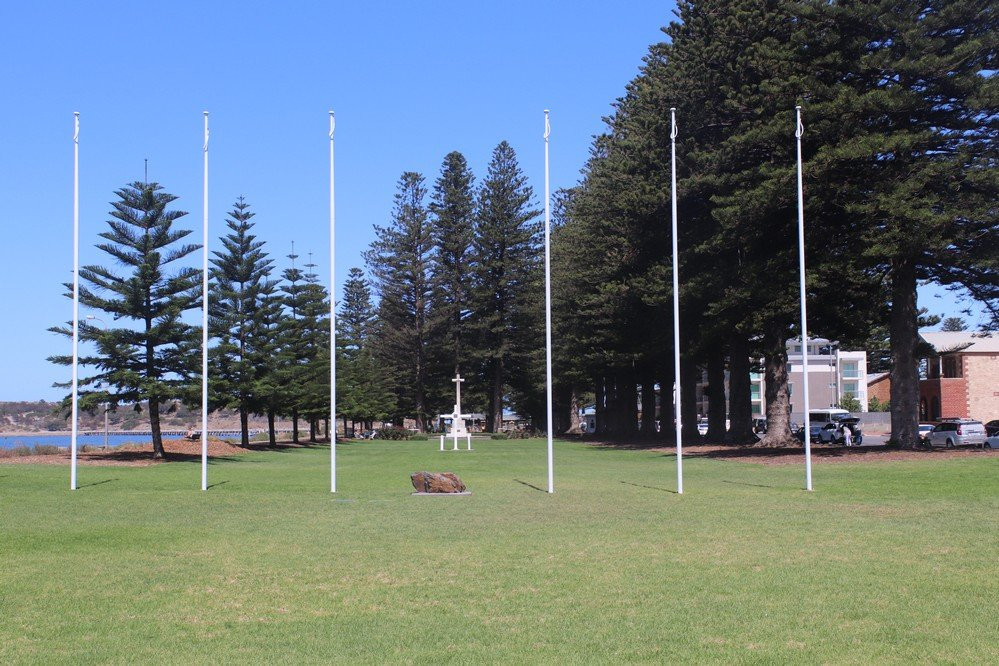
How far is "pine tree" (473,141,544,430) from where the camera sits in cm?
7969

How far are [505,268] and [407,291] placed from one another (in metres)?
8.21

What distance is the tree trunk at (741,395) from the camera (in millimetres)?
46438

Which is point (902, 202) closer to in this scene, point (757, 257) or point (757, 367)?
point (757, 257)

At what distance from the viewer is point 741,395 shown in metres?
48.0

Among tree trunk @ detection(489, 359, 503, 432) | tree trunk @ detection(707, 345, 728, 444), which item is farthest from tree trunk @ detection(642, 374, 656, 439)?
tree trunk @ detection(707, 345, 728, 444)

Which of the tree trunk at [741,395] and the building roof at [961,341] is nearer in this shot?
the tree trunk at [741,395]

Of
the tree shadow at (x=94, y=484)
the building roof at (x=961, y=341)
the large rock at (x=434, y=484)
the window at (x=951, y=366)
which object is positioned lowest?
the tree shadow at (x=94, y=484)

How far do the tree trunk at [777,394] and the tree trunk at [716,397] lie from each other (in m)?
8.92

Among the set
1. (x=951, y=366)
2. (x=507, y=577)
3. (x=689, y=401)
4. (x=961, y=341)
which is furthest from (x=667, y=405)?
(x=507, y=577)

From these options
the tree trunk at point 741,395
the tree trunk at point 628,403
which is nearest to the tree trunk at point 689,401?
the tree trunk at point 741,395

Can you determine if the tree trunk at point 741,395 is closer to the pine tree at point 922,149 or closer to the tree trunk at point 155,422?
the pine tree at point 922,149

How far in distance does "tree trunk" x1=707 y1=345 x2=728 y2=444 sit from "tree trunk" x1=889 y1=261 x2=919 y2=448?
16079 mm

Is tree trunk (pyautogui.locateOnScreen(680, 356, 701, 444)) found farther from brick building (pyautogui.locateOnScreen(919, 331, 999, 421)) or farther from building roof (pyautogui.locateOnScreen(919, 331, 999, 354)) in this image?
brick building (pyautogui.locateOnScreen(919, 331, 999, 421))

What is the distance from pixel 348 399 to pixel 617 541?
61.1 m
